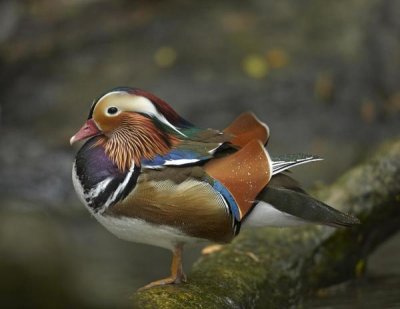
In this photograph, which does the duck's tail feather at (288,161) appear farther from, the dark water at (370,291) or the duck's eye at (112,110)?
the dark water at (370,291)

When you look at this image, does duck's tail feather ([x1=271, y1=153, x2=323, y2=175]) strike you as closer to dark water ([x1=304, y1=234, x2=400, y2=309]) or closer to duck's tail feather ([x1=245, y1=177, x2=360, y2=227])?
duck's tail feather ([x1=245, y1=177, x2=360, y2=227])

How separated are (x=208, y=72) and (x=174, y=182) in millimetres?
6068

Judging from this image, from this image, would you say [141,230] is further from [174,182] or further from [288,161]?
[288,161]

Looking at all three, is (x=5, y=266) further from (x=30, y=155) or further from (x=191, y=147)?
(x=30, y=155)

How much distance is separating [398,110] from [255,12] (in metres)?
2.18

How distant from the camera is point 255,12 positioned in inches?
398

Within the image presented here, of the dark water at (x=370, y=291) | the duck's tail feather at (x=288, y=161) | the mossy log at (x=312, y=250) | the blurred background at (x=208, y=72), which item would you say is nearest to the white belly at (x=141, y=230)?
the mossy log at (x=312, y=250)

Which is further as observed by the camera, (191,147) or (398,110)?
(398,110)

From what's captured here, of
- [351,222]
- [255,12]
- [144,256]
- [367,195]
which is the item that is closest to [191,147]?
[351,222]

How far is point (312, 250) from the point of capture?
177 inches

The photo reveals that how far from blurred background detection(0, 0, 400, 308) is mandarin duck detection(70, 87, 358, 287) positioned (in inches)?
164

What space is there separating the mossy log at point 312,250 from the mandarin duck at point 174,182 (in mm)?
403

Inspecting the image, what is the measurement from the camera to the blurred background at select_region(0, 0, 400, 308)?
889 centimetres

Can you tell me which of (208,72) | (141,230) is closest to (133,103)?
(141,230)
